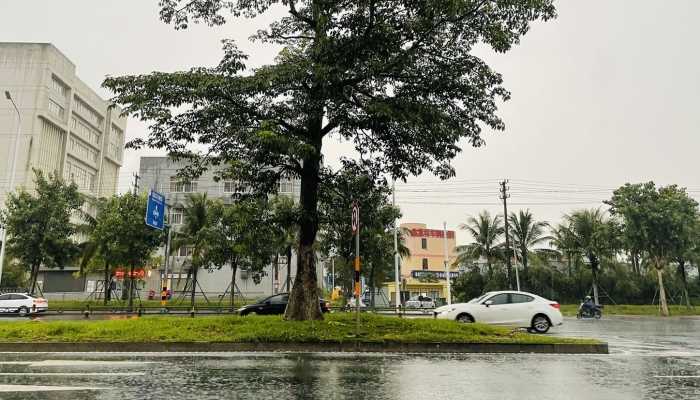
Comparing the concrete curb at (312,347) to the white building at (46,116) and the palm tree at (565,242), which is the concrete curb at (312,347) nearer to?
the palm tree at (565,242)

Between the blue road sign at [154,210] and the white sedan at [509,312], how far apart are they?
1256 cm

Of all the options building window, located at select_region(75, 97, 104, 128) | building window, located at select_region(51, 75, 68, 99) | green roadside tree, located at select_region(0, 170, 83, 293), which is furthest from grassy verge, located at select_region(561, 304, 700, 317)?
building window, located at select_region(75, 97, 104, 128)

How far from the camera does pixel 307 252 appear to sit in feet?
46.4

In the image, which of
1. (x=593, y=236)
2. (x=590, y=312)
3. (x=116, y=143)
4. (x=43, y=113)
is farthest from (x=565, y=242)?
(x=116, y=143)

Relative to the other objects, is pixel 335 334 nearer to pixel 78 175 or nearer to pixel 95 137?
pixel 78 175

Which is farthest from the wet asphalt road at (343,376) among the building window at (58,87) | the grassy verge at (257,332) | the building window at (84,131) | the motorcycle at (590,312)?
the building window at (84,131)

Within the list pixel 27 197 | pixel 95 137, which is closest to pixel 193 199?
pixel 27 197

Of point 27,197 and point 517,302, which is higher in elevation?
point 27,197

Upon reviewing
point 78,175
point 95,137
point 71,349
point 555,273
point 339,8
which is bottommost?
point 71,349

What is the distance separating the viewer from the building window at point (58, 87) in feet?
217

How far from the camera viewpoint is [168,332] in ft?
37.9

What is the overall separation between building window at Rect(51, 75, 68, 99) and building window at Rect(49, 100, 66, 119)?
5.62ft

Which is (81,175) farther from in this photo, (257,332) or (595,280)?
(257,332)

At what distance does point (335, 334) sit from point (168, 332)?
386cm
